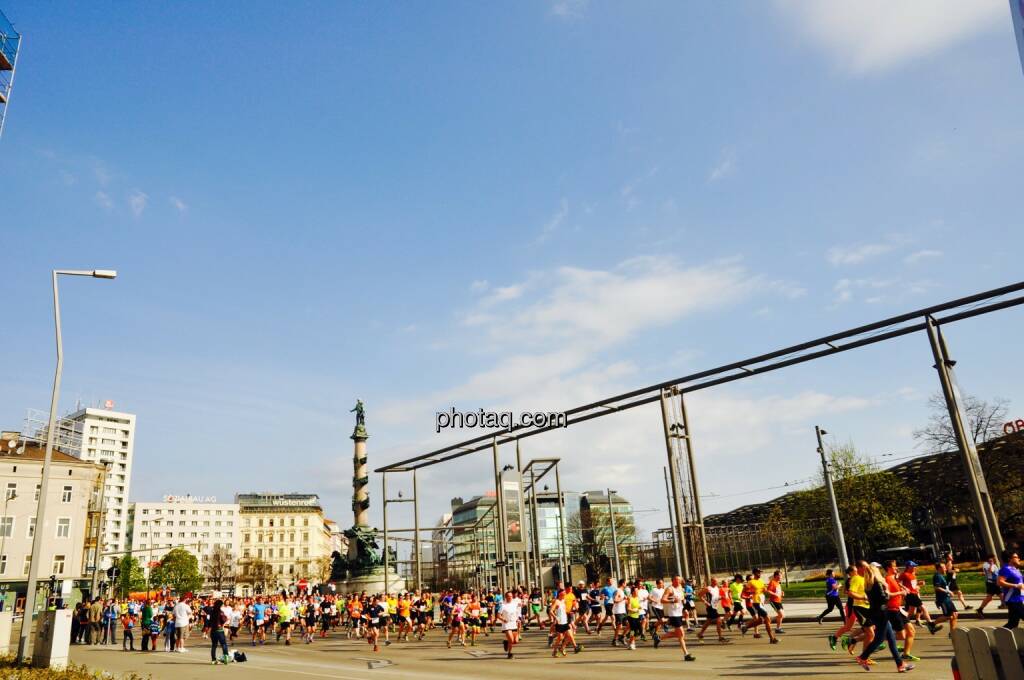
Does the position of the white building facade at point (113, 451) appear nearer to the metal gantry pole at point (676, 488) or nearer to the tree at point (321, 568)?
the tree at point (321, 568)

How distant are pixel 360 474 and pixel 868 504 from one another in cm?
3796

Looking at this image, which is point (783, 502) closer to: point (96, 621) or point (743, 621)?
point (743, 621)

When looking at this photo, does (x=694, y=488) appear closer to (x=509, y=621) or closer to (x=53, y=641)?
(x=509, y=621)

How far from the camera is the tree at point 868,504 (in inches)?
2050

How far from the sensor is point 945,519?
61094mm

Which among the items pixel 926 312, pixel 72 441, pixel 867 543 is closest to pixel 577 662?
pixel 926 312

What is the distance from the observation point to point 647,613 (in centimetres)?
1914

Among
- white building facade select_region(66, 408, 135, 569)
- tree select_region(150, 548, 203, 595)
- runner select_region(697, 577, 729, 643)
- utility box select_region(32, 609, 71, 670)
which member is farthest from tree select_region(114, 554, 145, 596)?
runner select_region(697, 577, 729, 643)

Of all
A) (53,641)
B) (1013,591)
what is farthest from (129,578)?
(1013,591)

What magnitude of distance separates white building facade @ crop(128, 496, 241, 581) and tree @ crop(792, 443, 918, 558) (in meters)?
128

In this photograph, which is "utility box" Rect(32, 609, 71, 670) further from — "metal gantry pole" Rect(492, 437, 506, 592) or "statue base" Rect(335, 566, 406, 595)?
"statue base" Rect(335, 566, 406, 595)

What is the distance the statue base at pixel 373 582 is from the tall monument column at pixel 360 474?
342cm

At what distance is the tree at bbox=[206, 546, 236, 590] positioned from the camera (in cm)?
11565

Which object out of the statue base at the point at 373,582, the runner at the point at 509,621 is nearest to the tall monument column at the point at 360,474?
the statue base at the point at 373,582
